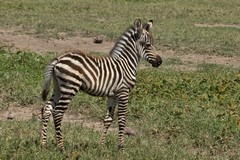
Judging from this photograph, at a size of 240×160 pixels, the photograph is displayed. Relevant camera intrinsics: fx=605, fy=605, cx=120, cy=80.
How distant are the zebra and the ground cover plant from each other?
49 centimetres

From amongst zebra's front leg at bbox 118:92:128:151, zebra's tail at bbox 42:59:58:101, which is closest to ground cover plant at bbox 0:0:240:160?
zebra's front leg at bbox 118:92:128:151

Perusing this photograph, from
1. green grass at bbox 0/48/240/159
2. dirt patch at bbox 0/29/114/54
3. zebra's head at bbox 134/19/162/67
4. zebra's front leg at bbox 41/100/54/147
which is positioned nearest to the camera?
zebra's front leg at bbox 41/100/54/147

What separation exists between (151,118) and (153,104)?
87 centimetres

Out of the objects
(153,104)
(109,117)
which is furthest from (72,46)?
(109,117)

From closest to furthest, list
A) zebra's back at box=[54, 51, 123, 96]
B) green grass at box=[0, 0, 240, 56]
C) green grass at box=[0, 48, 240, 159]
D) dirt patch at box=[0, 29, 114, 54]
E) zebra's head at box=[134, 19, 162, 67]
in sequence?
1. zebra's back at box=[54, 51, 123, 96]
2. green grass at box=[0, 48, 240, 159]
3. zebra's head at box=[134, 19, 162, 67]
4. dirt patch at box=[0, 29, 114, 54]
5. green grass at box=[0, 0, 240, 56]

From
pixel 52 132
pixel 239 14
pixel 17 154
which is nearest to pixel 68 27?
pixel 239 14

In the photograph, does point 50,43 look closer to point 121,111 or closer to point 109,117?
point 109,117

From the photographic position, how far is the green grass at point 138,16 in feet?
69.7

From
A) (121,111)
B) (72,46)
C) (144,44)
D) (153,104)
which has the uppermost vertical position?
(144,44)

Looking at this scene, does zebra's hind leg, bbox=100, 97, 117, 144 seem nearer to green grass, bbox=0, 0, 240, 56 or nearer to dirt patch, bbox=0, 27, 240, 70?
dirt patch, bbox=0, 27, 240, 70

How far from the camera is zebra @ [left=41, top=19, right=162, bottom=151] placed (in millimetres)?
7758

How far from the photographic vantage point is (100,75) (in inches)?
319

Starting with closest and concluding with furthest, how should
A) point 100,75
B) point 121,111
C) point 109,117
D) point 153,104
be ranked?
point 100,75 < point 121,111 < point 109,117 < point 153,104

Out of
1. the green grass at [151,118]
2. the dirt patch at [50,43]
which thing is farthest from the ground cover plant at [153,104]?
the dirt patch at [50,43]
